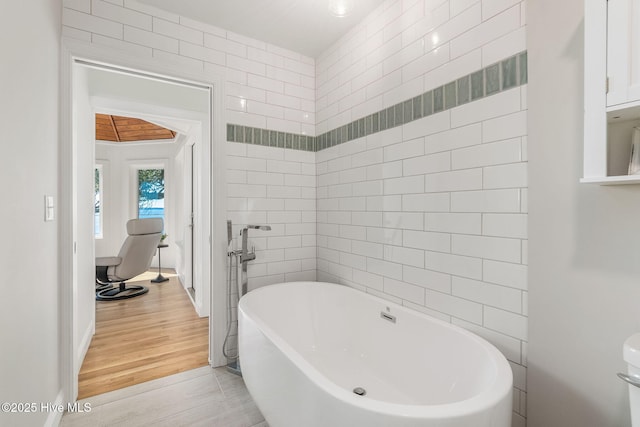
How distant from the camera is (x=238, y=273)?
7.95ft

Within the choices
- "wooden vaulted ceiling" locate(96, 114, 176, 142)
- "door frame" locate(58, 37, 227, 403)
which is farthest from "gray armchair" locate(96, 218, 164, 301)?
"door frame" locate(58, 37, 227, 403)

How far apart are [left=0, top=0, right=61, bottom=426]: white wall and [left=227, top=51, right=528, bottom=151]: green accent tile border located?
1.13 m

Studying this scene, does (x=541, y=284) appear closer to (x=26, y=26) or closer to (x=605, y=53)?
(x=605, y=53)

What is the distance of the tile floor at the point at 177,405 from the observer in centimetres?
172

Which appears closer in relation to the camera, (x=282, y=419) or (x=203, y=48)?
(x=282, y=419)

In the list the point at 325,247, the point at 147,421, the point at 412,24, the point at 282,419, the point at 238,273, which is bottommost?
the point at 147,421

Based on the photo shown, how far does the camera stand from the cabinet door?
0.88 metres

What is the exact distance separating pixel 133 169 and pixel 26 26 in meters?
5.44

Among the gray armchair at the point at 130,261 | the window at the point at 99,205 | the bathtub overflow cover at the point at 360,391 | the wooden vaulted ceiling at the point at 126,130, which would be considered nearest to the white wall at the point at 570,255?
the bathtub overflow cover at the point at 360,391

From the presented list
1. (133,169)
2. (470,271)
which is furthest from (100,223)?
(470,271)

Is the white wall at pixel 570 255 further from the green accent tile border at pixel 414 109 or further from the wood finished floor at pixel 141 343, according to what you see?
the wood finished floor at pixel 141 343

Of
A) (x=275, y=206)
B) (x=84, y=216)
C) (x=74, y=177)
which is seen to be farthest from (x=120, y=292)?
(x=275, y=206)

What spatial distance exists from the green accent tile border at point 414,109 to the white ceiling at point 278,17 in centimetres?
77

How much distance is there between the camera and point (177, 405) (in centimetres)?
186
